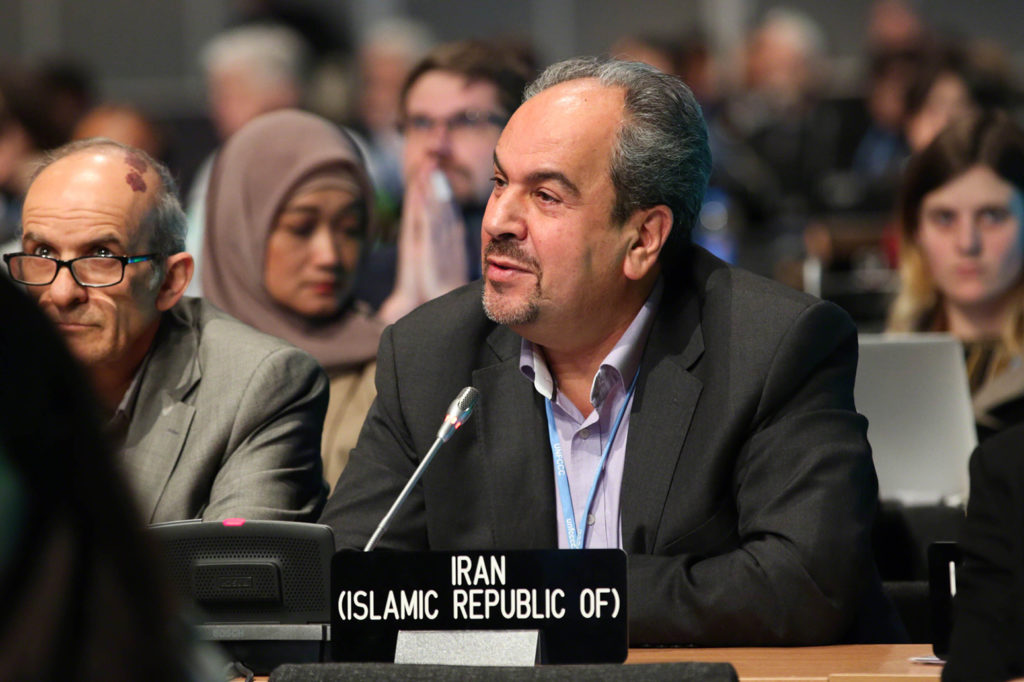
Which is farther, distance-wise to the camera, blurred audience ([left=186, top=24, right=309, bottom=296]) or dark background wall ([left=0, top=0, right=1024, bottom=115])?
dark background wall ([left=0, top=0, right=1024, bottom=115])

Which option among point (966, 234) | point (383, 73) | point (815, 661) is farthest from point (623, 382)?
point (383, 73)

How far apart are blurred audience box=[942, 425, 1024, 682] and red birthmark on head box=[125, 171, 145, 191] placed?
5.68ft

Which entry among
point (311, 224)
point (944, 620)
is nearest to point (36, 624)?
point (944, 620)

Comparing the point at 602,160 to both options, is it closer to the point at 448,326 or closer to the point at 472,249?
the point at 448,326

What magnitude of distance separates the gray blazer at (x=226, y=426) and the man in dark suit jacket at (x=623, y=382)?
20 centimetres

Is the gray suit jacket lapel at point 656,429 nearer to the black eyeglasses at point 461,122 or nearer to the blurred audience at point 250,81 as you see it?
the black eyeglasses at point 461,122

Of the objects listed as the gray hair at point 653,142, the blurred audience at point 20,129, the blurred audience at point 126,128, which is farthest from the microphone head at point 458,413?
the blurred audience at point 20,129

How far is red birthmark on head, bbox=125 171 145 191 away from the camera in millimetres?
2789

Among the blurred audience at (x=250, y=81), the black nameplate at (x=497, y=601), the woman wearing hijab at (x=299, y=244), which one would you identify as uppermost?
the blurred audience at (x=250, y=81)

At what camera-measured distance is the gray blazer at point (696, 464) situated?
221 centimetres

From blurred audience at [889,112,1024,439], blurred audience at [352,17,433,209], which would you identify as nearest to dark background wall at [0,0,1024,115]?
blurred audience at [352,17,433,209]

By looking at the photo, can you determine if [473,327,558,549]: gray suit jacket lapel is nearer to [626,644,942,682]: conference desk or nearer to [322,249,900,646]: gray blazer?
[322,249,900,646]: gray blazer

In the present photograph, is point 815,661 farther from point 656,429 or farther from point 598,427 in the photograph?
point 598,427

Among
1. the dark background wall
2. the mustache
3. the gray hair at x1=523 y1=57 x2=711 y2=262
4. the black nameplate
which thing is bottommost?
the black nameplate
